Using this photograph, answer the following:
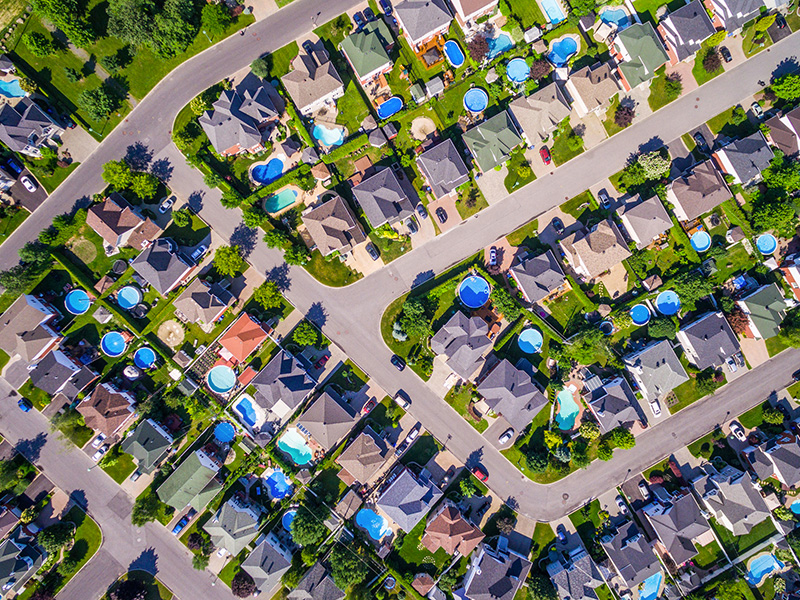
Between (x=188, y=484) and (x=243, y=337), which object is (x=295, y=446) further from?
(x=243, y=337)

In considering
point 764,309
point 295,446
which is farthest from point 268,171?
point 764,309

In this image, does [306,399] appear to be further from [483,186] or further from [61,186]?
[61,186]

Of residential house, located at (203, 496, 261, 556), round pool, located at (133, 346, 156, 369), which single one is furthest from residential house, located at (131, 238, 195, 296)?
residential house, located at (203, 496, 261, 556)

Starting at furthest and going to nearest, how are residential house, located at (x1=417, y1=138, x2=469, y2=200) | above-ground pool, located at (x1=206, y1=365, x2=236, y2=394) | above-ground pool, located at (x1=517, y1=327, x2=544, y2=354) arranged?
above-ground pool, located at (x1=517, y1=327, x2=544, y2=354) → above-ground pool, located at (x1=206, y1=365, x2=236, y2=394) → residential house, located at (x1=417, y1=138, x2=469, y2=200)

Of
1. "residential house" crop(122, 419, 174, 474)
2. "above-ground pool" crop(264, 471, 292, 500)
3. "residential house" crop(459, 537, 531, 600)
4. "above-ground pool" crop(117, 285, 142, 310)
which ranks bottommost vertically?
"residential house" crop(459, 537, 531, 600)

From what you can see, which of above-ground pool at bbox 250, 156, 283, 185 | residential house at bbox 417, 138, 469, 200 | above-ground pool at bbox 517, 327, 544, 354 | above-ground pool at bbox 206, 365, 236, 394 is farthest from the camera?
above-ground pool at bbox 517, 327, 544, 354

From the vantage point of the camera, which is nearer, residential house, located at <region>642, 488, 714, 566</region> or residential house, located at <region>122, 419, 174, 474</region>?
residential house, located at <region>122, 419, 174, 474</region>

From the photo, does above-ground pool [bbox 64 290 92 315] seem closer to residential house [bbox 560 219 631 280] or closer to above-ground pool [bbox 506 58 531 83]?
above-ground pool [bbox 506 58 531 83]
